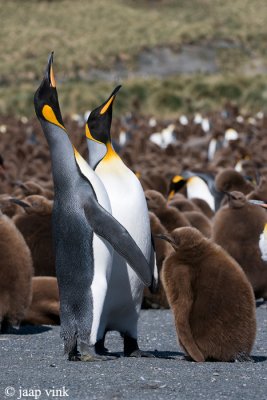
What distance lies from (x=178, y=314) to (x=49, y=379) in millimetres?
881

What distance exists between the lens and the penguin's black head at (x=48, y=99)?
16.2 ft

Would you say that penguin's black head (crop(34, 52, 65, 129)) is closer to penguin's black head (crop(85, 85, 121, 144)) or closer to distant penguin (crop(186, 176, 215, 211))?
penguin's black head (crop(85, 85, 121, 144))

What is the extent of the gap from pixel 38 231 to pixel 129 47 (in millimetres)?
50944

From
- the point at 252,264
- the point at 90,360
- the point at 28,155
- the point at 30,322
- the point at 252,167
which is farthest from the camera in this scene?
the point at 28,155

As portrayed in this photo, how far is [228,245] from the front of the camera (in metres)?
7.48

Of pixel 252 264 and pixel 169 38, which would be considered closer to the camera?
pixel 252 264

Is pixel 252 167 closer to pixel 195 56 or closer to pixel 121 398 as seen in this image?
pixel 121 398

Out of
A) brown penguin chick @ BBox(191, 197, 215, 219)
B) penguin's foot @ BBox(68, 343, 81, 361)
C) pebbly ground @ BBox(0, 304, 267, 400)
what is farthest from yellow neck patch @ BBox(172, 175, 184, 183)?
penguin's foot @ BBox(68, 343, 81, 361)

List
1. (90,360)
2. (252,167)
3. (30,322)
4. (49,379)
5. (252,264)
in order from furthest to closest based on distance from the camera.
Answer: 1. (252,167)
2. (252,264)
3. (30,322)
4. (90,360)
5. (49,379)

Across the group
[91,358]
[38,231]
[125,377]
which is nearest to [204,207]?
[38,231]

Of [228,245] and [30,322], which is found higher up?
[228,245]

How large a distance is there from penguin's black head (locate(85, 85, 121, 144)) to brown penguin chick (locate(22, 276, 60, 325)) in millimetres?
1666

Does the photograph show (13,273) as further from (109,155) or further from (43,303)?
(109,155)

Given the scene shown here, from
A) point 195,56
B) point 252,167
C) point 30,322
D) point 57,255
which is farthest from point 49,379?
point 195,56
